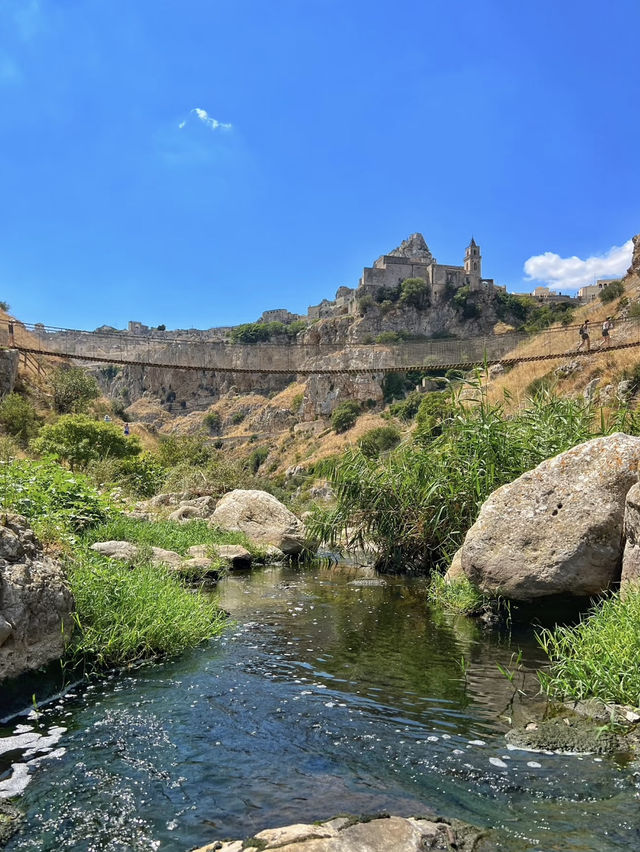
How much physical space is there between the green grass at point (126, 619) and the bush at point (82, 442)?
12648 mm

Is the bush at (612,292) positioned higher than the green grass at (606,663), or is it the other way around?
the bush at (612,292)

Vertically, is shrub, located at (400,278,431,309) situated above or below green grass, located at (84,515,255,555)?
above

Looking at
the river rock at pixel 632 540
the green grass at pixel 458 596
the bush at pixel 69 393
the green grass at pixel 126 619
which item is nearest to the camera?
the green grass at pixel 126 619

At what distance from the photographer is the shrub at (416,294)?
259 feet

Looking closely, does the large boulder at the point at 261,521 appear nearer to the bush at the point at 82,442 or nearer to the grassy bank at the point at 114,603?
the grassy bank at the point at 114,603

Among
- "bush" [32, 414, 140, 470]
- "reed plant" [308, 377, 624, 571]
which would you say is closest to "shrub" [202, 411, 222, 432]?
"bush" [32, 414, 140, 470]

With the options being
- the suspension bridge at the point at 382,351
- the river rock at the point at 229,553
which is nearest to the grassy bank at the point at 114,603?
the river rock at the point at 229,553

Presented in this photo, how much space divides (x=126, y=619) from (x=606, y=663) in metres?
3.53

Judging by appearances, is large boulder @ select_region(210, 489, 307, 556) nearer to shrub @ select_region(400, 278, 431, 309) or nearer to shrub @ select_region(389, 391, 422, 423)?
shrub @ select_region(389, 391, 422, 423)

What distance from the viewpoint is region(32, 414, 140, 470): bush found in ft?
59.8

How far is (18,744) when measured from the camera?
3.39m

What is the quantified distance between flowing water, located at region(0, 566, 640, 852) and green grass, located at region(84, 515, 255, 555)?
3636 mm

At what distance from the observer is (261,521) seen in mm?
12781

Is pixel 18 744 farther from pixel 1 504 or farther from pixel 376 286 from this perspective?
pixel 376 286
